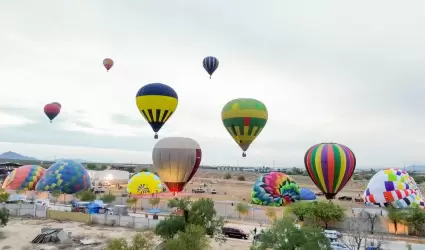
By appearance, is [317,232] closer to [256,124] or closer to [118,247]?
[118,247]

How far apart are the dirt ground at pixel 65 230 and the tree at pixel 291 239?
8.06 metres

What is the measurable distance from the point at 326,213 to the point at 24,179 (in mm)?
45144

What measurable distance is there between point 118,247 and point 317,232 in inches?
355

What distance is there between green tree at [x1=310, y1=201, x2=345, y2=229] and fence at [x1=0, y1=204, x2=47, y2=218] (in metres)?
25.9

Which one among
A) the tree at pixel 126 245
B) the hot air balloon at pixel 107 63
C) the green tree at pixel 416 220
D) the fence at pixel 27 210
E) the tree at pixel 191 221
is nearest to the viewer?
the tree at pixel 126 245

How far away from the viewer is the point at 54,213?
117 ft

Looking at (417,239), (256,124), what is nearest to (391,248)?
(417,239)

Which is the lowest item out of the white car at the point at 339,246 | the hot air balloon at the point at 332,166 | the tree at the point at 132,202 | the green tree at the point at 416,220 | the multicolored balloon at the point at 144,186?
the white car at the point at 339,246

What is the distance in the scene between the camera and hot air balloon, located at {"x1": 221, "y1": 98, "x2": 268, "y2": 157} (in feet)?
126

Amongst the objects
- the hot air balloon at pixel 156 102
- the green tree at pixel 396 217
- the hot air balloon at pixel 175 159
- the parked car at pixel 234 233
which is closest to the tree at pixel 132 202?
the hot air balloon at pixel 175 159

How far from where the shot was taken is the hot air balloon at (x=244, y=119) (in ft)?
126

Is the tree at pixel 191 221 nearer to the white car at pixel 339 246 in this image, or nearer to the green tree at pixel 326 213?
the white car at pixel 339 246

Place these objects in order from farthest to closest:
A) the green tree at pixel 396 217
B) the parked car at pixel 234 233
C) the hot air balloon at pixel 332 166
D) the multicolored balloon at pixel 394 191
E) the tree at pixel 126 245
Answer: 1. the multicolored balloon at pixel 394 191
2. the hot air balloon at pixel 332 166
3. the green tree at pixel 396 217
4. the parked car at pixel 234 233
5. the tree at pixel 126 245

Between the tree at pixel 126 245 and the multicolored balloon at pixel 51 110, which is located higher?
the multicolored balloon at pixel 51 110
